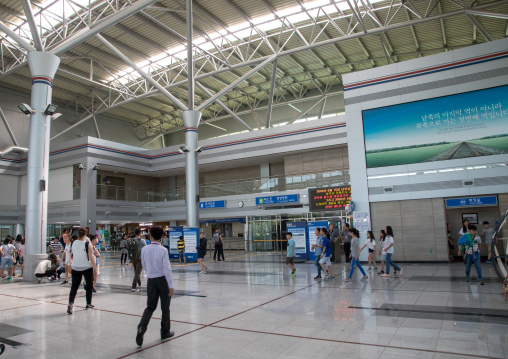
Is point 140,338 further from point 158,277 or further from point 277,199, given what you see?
point 277,199

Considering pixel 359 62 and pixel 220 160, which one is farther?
pixel 220 160

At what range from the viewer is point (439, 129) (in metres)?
15.5

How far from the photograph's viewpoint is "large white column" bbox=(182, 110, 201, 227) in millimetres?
22609

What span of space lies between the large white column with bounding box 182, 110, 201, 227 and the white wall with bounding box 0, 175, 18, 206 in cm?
2181

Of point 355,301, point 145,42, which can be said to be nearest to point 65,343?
point 355,301

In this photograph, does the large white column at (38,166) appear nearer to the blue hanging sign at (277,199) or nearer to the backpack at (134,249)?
the backpack at (134,249)

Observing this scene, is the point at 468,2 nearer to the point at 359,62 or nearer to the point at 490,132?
the point at 359,62

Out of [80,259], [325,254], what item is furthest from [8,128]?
[325,254]

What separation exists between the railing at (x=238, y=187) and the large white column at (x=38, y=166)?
58.0 ft

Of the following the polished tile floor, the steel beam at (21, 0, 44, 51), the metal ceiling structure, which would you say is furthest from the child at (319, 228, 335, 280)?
the steel beam at (21, 0, 44, 51)

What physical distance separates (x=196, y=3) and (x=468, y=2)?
53.0 ft

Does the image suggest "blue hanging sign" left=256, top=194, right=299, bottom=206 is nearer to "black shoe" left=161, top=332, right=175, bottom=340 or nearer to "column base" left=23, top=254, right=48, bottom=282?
"column base" left=23, top=254, right=48, bottom=282

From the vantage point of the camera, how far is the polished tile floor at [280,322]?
16.2ft

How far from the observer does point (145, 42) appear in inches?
971
